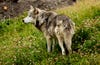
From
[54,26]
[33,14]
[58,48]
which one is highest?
[33,14]

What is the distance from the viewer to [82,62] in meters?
10.4

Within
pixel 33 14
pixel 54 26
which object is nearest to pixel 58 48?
pixel 54 26

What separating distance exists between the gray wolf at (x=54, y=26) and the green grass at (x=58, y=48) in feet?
1.42

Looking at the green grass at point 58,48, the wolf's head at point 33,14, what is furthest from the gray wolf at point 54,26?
the green grass at point 58,48

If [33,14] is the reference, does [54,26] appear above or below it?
below

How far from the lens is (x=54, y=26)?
11.2 meters

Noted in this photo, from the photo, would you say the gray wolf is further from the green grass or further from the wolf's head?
the green grass

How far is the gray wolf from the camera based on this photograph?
10828 mm

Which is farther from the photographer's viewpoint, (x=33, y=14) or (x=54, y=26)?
(x=33, y=14)

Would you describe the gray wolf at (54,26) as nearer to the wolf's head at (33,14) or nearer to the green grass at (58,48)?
the wolf's head at (33,14)

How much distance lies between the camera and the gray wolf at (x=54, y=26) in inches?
426

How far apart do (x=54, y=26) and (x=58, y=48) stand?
109 cm

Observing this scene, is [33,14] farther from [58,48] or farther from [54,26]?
[58,48]

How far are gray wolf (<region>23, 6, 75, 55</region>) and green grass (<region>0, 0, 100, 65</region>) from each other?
431 millimetres
